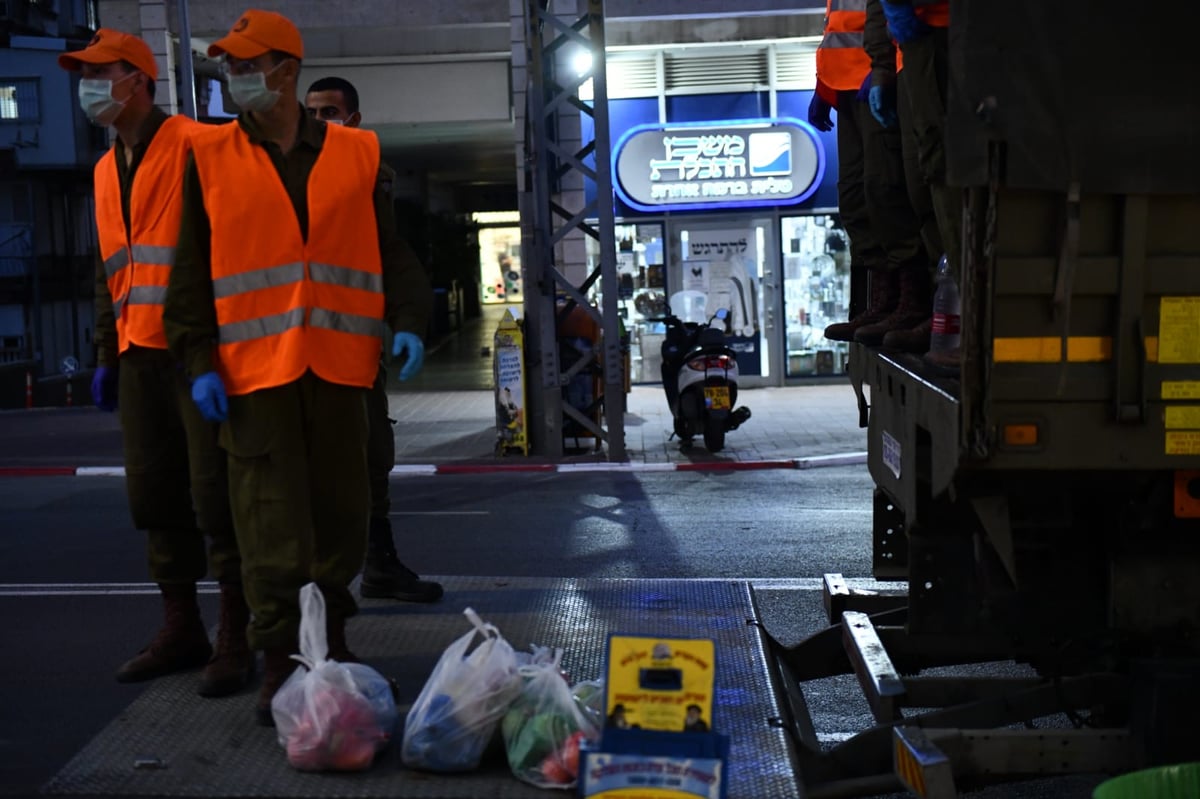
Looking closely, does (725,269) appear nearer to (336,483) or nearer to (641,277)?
(641,277)

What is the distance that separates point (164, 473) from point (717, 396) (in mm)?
9698

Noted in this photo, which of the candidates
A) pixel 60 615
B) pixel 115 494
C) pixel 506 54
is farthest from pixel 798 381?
pixel 60 615

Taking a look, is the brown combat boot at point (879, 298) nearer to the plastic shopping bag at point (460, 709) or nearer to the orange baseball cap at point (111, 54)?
the plastic shopping bag at point (460, 709)

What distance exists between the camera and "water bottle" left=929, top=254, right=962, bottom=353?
181 inches

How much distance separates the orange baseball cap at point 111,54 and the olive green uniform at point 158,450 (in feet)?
0.62

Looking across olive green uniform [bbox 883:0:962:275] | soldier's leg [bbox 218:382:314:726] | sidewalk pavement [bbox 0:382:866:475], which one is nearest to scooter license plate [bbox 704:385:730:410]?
sidewalk pavement [bbox 0:382:866:475]

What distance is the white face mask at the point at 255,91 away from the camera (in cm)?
452

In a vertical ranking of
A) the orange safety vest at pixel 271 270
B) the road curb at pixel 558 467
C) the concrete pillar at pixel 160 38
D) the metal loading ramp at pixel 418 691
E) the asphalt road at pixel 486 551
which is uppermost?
the concrete pillar at pixel 160 38

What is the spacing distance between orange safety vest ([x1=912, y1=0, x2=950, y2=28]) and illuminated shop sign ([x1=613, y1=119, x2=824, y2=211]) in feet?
50.2

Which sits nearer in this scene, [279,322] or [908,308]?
[279,322]

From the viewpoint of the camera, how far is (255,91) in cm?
451

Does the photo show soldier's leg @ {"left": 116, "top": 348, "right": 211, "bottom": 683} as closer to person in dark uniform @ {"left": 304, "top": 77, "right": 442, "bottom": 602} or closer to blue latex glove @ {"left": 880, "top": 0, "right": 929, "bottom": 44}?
person in dark uniform @ {"left": 304, "top": 77, "right": 442, "bottom": 602}

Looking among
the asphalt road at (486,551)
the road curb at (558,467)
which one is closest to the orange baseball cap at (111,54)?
the asphalt road at (486,551)

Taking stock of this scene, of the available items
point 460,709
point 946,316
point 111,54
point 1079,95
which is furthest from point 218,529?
point 1079,95
